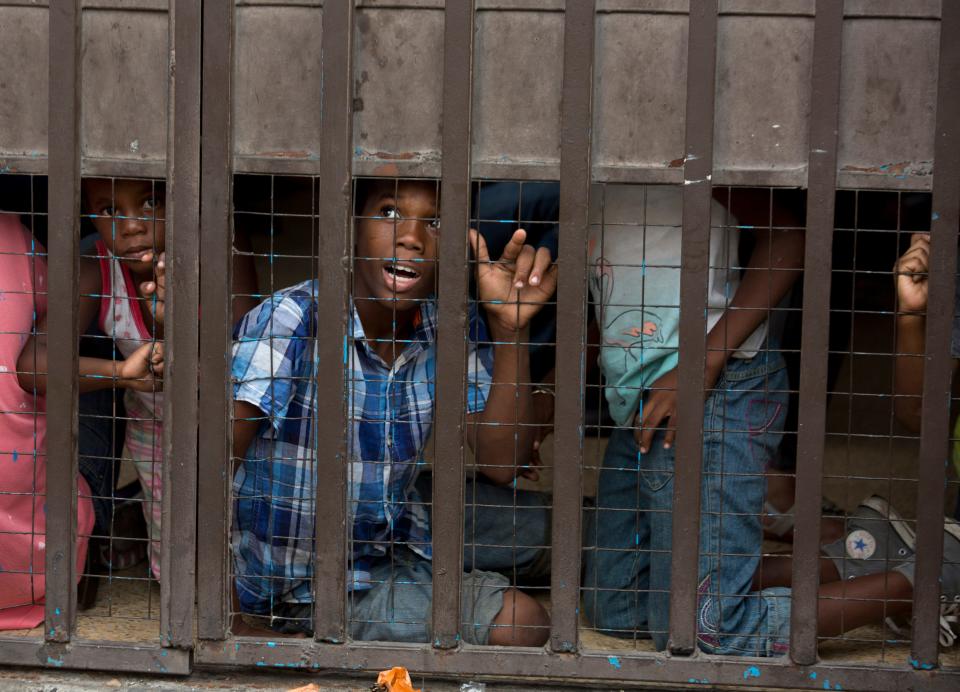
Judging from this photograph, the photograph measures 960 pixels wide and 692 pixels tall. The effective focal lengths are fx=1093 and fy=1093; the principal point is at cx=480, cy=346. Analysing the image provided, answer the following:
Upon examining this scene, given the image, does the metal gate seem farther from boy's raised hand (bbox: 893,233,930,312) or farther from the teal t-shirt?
the teal t-shirt

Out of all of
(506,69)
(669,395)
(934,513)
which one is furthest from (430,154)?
(934,513)

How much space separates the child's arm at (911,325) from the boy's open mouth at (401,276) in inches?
50.1

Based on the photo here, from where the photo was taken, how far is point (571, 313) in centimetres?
281

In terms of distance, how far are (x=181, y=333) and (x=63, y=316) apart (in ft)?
1.07

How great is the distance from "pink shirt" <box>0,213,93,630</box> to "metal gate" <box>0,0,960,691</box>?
0.23 meters

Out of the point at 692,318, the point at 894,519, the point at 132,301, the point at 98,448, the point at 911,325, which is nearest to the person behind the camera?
the point at 692,318

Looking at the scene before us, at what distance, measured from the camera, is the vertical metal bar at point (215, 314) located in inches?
110

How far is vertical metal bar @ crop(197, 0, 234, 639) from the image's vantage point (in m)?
2.79

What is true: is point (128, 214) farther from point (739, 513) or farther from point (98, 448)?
point (739, 513)

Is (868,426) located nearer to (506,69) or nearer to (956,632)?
(956,632)

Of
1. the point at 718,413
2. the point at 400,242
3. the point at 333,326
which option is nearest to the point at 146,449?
the point at 333,326

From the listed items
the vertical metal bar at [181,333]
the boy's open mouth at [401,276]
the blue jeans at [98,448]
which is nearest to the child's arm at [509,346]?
the boy's open mouth at [401,276]

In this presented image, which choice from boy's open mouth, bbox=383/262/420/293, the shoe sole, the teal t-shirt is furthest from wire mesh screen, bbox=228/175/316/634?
the shoe sole

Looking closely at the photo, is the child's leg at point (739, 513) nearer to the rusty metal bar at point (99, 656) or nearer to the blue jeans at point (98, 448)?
the rusty metal bar at point (99, 656)
